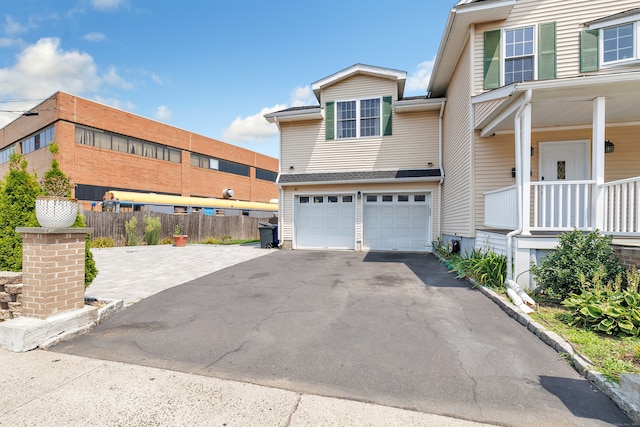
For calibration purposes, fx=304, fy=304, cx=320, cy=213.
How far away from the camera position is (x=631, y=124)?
7441 millimetres

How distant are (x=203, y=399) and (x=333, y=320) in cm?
221

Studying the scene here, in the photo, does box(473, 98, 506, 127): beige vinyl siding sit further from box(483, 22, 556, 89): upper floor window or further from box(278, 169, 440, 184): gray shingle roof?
box(278, 169, 440, 184): gray shingle roof

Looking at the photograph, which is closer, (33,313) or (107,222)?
(33,313)

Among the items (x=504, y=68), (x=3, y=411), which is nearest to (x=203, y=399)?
(x=3, y=411)

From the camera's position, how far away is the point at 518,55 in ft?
27.2

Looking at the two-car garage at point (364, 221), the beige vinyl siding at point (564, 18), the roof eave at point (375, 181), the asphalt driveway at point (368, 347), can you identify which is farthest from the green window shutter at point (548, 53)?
the asphalt driveway at point (368, 347)

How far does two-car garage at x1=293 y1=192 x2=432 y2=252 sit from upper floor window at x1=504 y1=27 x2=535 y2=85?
4980mm

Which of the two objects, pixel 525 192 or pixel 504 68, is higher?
pixel 504 68

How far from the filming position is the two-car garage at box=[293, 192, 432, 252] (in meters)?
12.3

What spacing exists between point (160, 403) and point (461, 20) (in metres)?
10.3

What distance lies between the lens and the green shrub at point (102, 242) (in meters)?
14.3

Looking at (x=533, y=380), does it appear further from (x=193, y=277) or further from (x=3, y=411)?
(x=193, y=277)

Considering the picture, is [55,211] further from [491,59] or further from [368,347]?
[491,59]

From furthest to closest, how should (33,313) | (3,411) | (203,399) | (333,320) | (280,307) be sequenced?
(280,307), (333,320), (33,313), (203,399), (3,411)
